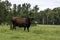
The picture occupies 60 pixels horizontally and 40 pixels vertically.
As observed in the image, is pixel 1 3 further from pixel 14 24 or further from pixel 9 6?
pixel 14 24

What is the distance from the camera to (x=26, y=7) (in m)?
51.9

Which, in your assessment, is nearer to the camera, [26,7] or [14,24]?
[14,24]

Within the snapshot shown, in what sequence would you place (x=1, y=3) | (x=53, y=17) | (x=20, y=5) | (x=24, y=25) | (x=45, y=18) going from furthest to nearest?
(x=45, y=18) → (x=53, y=17) → (x=20, y=5) → (x=1, y=3) → (x=24, y=25)

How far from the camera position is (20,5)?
5359 centimetres

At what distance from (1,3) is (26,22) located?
2818 cm

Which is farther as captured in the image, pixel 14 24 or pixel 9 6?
pixel 9 6

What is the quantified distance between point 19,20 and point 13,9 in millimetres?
27279

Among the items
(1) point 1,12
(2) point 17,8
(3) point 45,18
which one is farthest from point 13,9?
(3) point 45,18

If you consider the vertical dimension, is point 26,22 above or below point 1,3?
below

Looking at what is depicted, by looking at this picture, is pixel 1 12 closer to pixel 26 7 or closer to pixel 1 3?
pixel 1 3

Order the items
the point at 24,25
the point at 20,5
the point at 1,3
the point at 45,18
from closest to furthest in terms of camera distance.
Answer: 1. the point at 24,25
2. the point at 1,3
3. the point at 20,5
4. the point at 45,18

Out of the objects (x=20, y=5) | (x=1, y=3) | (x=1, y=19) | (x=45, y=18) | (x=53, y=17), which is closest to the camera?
(x=1, y=19)

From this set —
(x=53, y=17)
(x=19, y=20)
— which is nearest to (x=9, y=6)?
(x=53, y=17)

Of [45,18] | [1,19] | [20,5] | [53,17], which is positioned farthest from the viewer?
[45,18]
